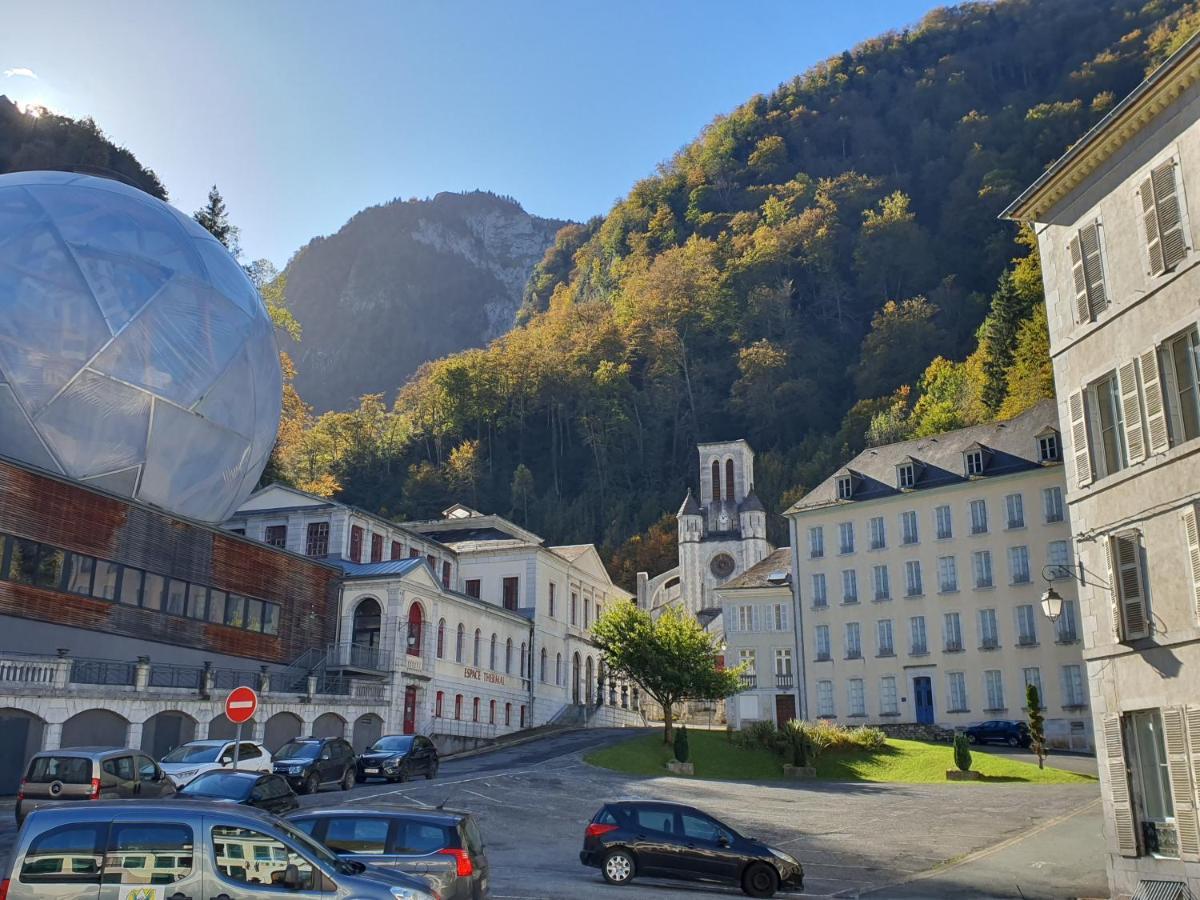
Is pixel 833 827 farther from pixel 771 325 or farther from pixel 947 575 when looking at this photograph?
pixel 771 325

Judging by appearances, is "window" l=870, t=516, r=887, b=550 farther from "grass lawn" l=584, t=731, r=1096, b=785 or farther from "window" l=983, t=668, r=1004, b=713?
"grass lawn" l=584, t=731, r=1096, b=785

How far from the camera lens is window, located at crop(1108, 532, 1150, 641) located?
17156mm

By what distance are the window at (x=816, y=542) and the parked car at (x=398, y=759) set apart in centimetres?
2629

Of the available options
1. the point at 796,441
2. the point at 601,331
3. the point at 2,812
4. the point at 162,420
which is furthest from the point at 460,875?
the point at 601,331

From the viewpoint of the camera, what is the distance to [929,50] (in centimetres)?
16038

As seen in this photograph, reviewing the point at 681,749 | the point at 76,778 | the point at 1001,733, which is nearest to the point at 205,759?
the point at 76,778

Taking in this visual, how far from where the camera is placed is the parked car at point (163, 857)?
29.8ft

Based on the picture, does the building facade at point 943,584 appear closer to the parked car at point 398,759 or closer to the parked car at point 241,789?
the parked car at point 398,759

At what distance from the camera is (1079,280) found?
19516mm

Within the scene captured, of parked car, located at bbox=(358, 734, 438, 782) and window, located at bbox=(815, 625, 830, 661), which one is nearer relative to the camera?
parked car, located at bbox=(358, 734, 438, 782)

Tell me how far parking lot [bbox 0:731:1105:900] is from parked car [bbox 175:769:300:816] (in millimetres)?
3182

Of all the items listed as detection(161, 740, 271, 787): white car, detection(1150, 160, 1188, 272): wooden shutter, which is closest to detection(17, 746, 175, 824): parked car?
detection(161, 740, 271, 787): white car

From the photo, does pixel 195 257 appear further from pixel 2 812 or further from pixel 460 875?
pixel 460 875

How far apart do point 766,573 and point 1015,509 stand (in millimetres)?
15426
